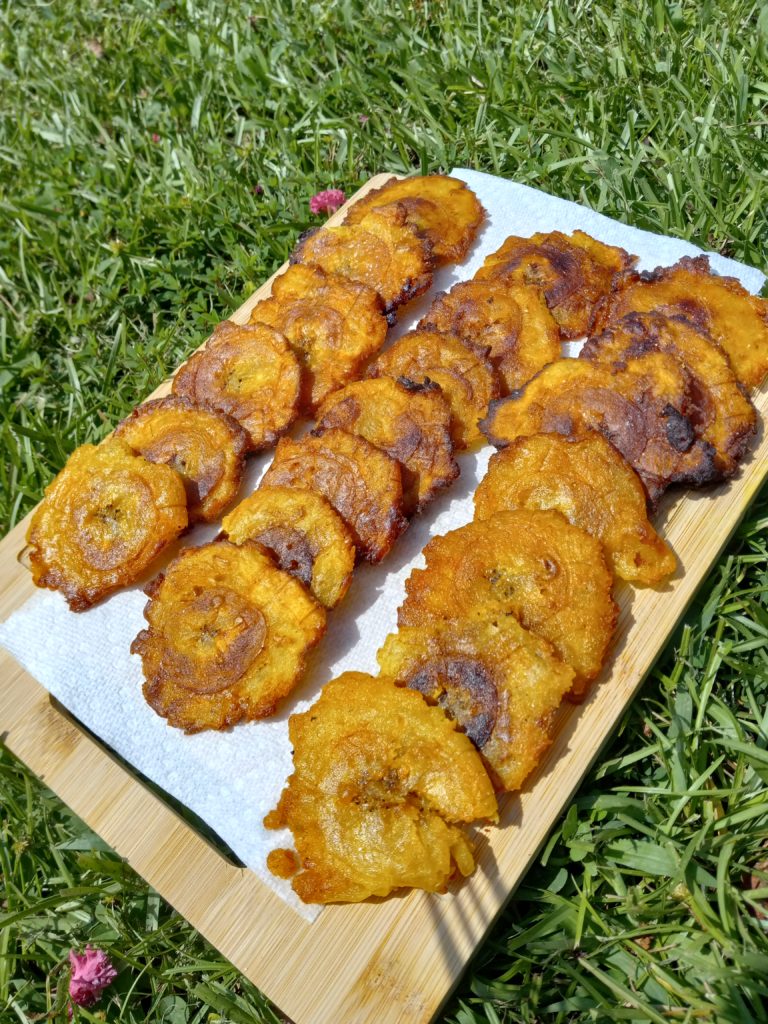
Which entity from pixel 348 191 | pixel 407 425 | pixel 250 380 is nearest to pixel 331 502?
pixel 407 425

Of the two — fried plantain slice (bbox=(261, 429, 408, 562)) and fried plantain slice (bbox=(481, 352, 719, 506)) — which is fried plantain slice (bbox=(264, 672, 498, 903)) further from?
fried plantain slice (bbox=(481, 352, 719, 506))

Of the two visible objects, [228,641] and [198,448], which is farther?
[198,448]

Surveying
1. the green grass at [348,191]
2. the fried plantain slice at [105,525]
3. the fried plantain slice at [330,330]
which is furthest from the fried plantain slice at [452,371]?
the green grass at [348,191]

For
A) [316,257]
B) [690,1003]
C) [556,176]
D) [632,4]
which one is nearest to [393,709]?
[690,1003]

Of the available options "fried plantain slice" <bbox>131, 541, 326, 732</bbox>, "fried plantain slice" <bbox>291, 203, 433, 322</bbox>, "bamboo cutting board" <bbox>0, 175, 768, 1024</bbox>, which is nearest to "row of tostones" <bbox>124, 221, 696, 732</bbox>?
"fried plantain slice" <bbox>131, 541, 326, 732</bbox>

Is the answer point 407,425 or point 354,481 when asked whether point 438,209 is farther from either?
point 354,481
